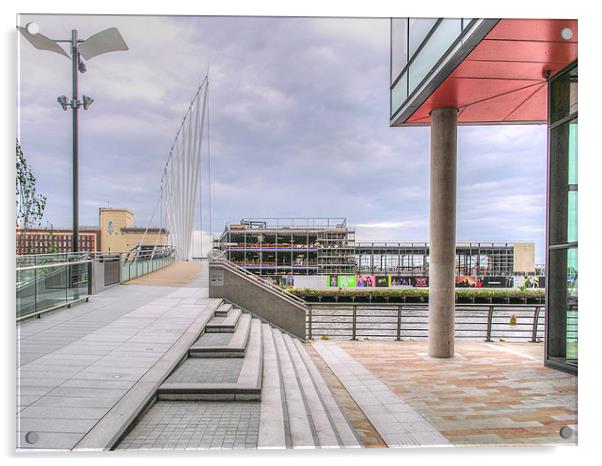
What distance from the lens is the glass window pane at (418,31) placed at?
4.88 meters

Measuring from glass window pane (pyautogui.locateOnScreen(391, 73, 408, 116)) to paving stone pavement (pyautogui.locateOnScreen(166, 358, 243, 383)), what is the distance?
5.42m

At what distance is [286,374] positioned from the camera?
4559mm

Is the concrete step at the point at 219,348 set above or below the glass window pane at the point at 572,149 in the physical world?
below

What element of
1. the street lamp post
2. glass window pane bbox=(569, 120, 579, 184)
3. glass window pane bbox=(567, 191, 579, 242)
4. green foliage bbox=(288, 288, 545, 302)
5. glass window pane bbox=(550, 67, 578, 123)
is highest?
glass window pane bbox=(550, 67, 578, 123)

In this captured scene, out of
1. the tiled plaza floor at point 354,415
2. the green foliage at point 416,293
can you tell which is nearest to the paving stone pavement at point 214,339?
the tiled plaza floor at point 354,415

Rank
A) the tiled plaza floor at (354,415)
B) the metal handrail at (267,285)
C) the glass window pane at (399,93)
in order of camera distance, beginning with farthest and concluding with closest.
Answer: the metal handrail at (267,285) < the glass window pane at (399,93) < the tiled plaza floor at (354,415)

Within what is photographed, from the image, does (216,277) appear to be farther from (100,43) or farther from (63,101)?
(100,43)

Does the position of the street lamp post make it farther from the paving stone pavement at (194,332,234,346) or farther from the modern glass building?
the paving stone pavement at (194,332,234,346)

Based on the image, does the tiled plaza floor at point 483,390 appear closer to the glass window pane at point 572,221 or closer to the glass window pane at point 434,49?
the glass window pane at point 572,221

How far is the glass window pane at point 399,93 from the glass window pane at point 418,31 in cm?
61

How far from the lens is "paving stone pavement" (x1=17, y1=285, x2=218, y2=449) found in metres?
2.83

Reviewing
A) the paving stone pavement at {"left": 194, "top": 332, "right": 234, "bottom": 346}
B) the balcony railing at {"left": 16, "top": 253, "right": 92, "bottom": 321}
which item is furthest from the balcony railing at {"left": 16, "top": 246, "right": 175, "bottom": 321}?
the paving stone pavement at {"left": 194, "top": 332, "right": 234, "bottom": 346}

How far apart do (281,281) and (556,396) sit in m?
21.7
